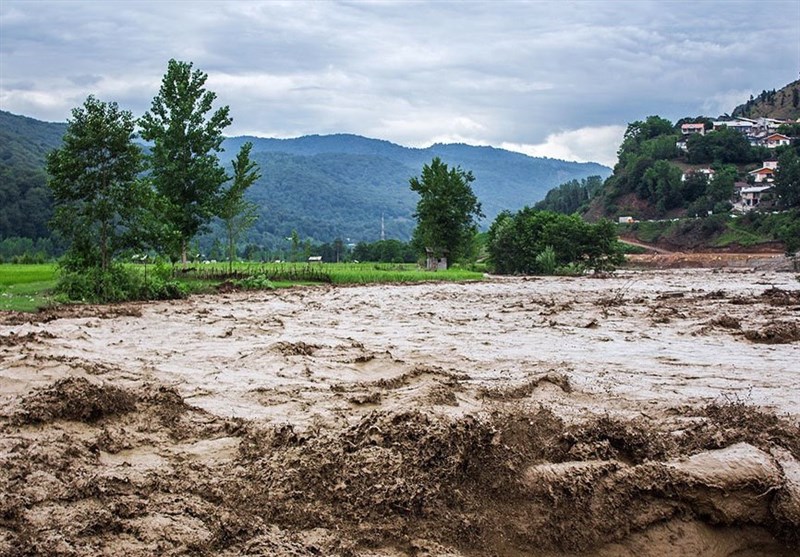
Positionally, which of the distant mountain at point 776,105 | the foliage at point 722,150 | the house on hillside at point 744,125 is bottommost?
the foliage at point 722,150

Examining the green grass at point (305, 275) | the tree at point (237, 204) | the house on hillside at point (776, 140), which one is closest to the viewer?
the green grass at point (305, 275)

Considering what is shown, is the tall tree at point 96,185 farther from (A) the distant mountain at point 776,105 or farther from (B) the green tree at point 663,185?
(A) the distant mountain at point 776,105

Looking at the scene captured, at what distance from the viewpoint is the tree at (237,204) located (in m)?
33.4

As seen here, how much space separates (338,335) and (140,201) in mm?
11334

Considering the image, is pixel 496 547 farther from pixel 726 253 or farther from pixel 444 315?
pixel 726 253

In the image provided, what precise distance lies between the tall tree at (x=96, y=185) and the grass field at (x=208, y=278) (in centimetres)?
211

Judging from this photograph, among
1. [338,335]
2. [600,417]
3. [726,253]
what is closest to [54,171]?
[338,335]

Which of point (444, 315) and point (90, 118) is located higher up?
point (90, 118)

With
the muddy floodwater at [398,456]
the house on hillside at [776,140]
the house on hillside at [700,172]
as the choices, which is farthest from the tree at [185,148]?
the house on hillside at [776,140]

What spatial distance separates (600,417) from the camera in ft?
22.0

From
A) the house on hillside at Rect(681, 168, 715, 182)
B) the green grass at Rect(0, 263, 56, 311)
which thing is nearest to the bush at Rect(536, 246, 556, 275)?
the green grass at Rect(0, 263, 56, 311)

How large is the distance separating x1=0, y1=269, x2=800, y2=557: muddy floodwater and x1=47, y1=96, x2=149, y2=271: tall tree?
1218 centimetres

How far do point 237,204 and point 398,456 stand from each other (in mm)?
30028

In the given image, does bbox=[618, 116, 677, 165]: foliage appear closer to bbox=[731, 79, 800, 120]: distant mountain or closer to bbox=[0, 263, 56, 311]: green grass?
bbox=[731, 79, 800, 120]: distant mountain
